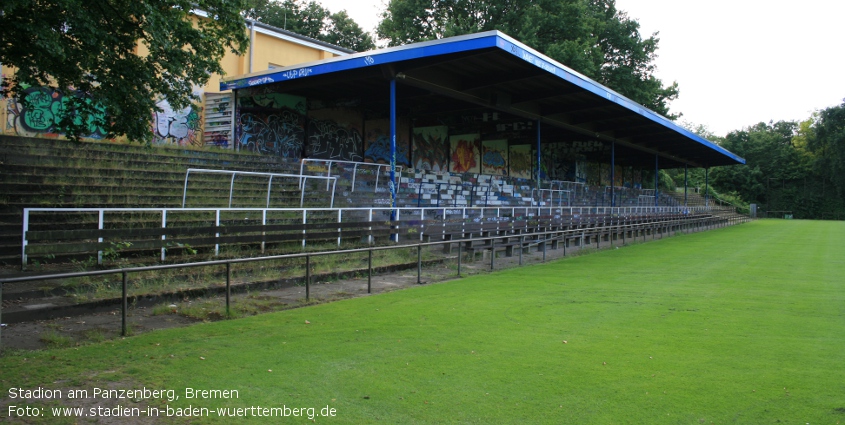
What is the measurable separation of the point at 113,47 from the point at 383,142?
19.2m

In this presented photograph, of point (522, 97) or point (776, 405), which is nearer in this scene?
point (776, 405)

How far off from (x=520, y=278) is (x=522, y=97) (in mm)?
13605

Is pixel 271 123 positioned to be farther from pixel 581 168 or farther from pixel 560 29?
pixel 581 168

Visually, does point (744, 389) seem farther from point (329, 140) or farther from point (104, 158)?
point (329, 140)

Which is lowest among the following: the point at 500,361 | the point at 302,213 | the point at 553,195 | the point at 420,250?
the point at 500,361

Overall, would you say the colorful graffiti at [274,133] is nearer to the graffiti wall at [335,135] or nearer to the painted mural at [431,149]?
the graffiti wall at [335,135]

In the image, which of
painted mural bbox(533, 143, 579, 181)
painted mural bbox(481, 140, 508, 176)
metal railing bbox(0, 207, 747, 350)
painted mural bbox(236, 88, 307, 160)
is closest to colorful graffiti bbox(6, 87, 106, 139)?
painted mural bbox(236, 88, 307, 160)

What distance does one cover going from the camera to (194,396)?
4.35 metres

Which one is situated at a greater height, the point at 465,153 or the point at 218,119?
the point at 218,119

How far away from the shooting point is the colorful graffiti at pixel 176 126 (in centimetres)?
2103

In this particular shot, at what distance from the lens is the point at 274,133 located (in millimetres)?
22984

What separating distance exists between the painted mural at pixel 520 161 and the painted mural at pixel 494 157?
0.83 meters

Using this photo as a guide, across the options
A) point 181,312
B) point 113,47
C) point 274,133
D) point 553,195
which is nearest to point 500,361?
point 181,312

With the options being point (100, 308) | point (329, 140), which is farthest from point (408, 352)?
point (329, 140)
